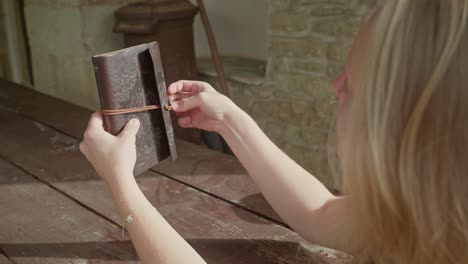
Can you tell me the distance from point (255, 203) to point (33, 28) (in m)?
2.27

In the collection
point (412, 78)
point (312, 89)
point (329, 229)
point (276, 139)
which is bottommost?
point (276, 139)

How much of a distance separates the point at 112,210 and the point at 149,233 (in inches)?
13.6

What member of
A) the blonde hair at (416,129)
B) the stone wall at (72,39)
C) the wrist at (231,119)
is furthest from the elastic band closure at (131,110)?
the stone wall at (72,39)

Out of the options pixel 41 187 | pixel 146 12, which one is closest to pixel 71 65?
pixel 146 12

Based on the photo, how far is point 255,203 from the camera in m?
1.15

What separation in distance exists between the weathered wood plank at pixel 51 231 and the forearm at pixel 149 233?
0.14 m

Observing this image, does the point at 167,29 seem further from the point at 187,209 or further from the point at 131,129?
the point at 131,129

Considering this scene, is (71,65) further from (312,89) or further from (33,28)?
(312,89)

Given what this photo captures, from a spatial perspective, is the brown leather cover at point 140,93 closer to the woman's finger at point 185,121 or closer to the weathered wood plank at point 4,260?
the woman's finger at point 185,121

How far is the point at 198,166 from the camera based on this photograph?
4.43 ft

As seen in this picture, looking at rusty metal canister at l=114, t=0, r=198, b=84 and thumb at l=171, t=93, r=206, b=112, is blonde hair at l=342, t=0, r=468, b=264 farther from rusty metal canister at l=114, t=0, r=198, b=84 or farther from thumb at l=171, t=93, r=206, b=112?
rusty metal canister at l=114, t=0, r=198, b=84

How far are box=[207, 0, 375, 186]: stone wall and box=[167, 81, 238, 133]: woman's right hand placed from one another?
4.50ft

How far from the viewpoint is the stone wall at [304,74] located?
2422 millimetres

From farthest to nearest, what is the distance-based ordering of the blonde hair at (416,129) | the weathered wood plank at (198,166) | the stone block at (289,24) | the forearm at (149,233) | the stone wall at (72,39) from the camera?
the stone wall at (72,39) → the stone block at (289,24) → the weathered wood plank at (198,166) → the forearm at (149,233) → the blonde hair at (416,129)
